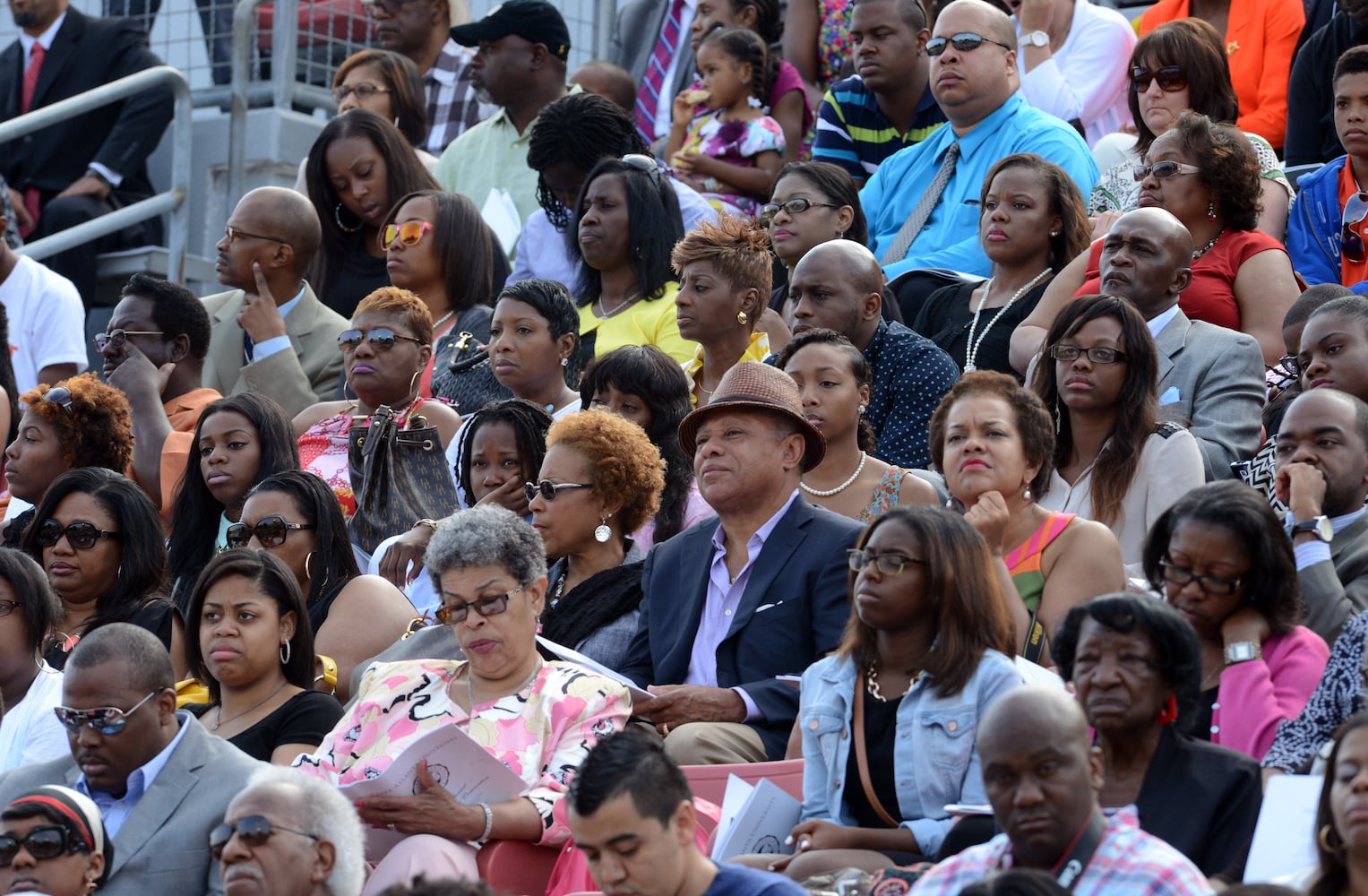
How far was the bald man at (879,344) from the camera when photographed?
27.5 ft

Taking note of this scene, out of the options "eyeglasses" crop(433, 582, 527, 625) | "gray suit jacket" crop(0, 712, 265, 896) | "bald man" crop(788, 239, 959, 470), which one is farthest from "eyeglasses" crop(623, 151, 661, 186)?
"gray suit jacket" crop(0, 712, 265, 896)

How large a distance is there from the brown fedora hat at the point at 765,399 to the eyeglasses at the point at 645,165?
10.2ft

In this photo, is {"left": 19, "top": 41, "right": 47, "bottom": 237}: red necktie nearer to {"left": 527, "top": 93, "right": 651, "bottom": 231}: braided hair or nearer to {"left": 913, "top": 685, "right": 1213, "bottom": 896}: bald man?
{"left": 527, "top": 93, "right": 651, "bottom": 231}: braided hair

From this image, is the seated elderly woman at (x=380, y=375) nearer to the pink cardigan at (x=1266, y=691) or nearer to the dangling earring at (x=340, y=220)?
the dangling earring at (x=340, y=220)

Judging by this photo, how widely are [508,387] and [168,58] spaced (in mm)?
6025

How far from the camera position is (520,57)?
12008mm

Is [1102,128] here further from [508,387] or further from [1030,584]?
[1030,584]

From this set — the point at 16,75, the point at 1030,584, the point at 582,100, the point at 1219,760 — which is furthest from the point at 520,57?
the point at 1219,760

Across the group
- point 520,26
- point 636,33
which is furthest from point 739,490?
point 636,33

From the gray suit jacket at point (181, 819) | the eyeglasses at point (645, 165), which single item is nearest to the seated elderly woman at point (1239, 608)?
the gray suit jacket at point (181, 819)

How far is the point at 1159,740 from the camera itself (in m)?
5.29

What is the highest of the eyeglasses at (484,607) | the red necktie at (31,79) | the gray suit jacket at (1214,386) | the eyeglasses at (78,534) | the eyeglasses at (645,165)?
the gray suit jacket at (1214,386)

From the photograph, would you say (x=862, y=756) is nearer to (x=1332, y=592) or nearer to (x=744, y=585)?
(x=744, y=585)

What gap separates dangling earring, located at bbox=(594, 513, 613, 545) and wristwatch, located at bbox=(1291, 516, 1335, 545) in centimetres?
234
